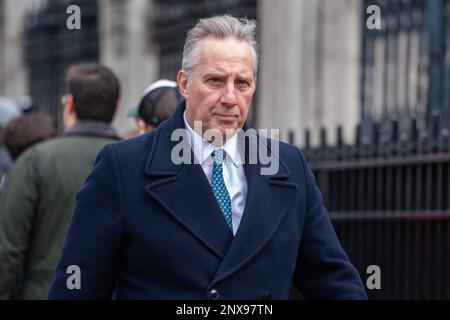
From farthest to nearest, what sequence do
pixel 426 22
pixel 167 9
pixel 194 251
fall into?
1. pixel 167 9
2. pixel 426 22
3. pixel 194 251

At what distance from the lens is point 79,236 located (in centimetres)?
397

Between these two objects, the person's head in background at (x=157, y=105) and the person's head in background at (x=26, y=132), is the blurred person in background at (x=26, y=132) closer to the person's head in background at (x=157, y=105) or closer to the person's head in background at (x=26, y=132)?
the person's head in background at (x=26, y=132)

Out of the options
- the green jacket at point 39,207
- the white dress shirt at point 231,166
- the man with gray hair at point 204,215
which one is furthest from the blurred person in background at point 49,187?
the white dress shirt at point 231,166

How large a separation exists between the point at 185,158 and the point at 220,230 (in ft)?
0.85

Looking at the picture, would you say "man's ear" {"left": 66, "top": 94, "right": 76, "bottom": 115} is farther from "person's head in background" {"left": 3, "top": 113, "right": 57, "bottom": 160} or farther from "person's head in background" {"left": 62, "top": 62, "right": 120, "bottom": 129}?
"person's head in background" {"left": 3, "top": 113, "right": 57, "bottom": 160}

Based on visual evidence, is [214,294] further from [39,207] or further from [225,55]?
Result: [39,207]

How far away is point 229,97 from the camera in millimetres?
3879

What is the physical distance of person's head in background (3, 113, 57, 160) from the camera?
685 cm

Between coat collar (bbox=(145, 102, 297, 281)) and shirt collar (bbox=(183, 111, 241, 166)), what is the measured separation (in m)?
0.03

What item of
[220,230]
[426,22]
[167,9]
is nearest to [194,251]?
[220,230]

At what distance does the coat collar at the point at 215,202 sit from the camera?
388 cm

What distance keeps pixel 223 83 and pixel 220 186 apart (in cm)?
31

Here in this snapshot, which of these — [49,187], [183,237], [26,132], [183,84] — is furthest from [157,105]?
[183,237]
